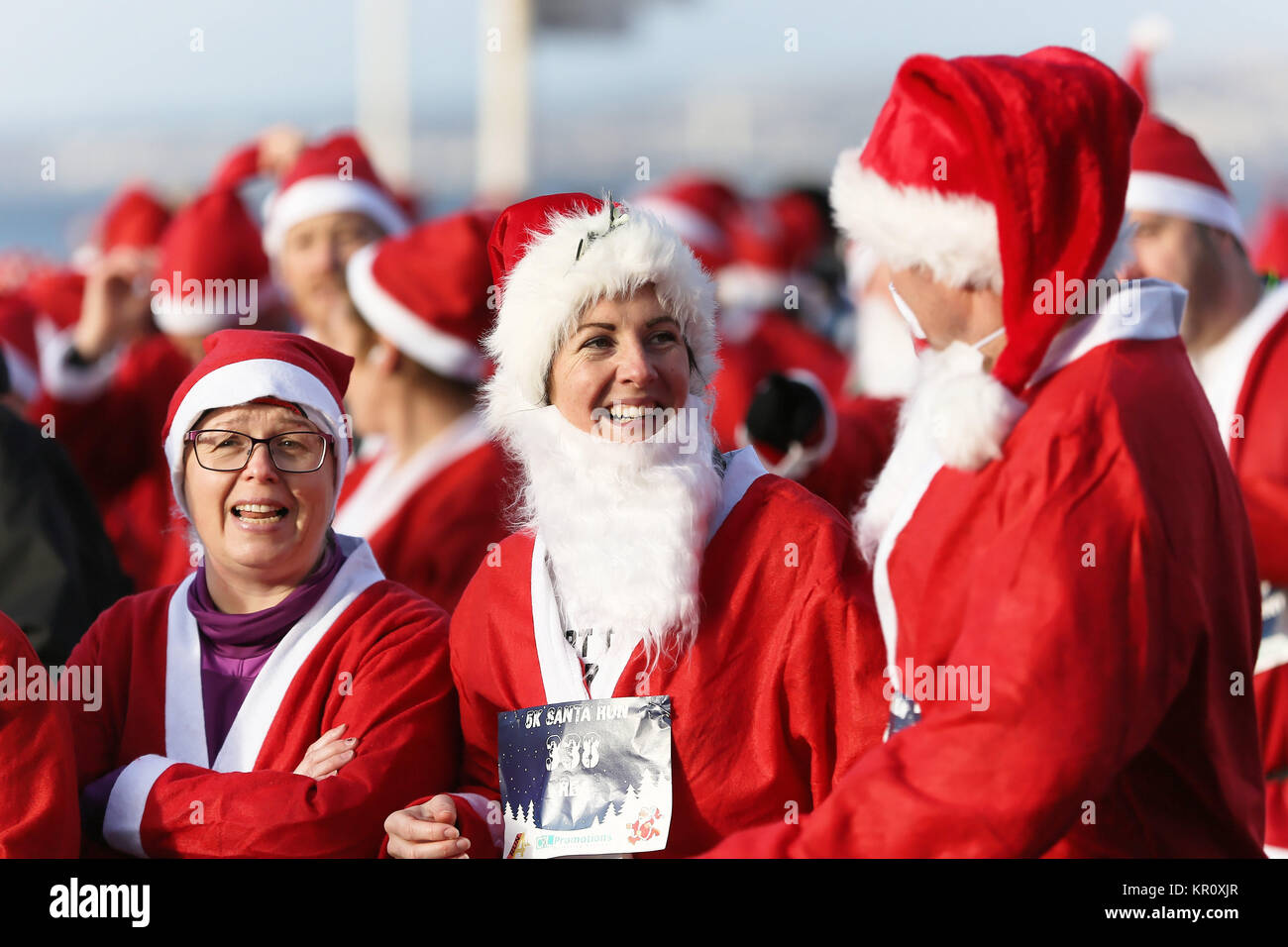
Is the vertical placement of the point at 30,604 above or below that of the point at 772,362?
below

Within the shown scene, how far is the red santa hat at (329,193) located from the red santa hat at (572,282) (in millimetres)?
3613

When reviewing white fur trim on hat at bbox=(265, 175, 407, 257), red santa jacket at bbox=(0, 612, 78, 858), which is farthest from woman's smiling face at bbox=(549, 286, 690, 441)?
white fur trim on hat at bbox=(265, 175, 407, 257)

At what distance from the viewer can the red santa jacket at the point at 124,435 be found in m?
6.88

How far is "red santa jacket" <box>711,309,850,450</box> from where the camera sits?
813 centimetres

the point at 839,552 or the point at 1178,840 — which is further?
the point at 839,552

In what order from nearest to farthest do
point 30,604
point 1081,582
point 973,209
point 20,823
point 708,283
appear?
1. point 1081,582
2. point 973,209
3. point 20,823
4. point 708,283
5. point 30,604

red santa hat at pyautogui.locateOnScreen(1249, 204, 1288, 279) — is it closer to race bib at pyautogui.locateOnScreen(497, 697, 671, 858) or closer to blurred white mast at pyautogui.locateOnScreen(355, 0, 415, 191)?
race bib at pyautogui.locateOnScreen(497, 697, 671, 858)

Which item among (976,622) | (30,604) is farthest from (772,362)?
(976,622)

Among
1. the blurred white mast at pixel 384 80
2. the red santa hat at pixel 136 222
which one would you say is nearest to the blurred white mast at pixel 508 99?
the blurred white mast at pixel 384 80

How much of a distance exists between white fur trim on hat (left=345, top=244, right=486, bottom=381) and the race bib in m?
2.47

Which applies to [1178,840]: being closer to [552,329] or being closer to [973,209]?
[973,209]

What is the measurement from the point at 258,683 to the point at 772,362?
18.9 ft

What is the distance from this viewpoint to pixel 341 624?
3387mm
